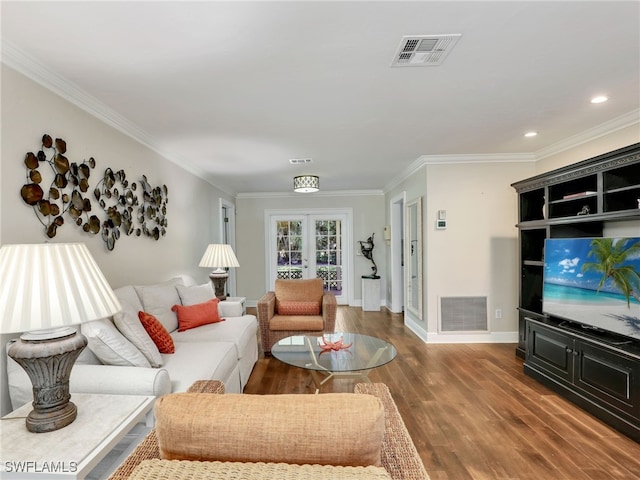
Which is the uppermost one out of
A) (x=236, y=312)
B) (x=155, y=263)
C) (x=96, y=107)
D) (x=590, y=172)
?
(x=96, y=107)

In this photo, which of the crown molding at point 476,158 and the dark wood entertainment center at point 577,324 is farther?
the crown molding at point 476,158

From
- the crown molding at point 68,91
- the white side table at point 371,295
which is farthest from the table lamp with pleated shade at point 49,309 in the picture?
the white side table at point 371,295

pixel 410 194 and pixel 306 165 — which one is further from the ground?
pixel 306 165

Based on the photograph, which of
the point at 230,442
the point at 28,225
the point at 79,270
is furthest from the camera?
the point at 28,225

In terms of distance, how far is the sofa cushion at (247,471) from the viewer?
765 mm

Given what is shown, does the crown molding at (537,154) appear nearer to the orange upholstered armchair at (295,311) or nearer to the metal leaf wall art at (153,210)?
the orange upholstered armchair at (295,311)

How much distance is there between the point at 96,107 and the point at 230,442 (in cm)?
271

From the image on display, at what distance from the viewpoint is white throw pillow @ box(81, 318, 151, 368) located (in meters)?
1.91

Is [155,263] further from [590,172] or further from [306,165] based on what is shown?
[590,172]

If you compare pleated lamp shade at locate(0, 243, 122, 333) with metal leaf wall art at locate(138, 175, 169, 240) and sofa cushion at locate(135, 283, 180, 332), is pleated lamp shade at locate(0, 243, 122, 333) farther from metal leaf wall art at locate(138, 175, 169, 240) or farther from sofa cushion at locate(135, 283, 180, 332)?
metal leaf wall art at locate(138, 175, 169, 240)

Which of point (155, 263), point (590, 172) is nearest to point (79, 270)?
point (155, 263)

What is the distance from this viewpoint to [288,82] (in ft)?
7.32

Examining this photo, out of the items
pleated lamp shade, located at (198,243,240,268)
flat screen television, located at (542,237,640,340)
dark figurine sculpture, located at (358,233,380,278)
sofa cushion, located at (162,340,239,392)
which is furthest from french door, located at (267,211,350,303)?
sofa cushion, located at (162,340,239,392)

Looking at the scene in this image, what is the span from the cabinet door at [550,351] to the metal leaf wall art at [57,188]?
397 cm
